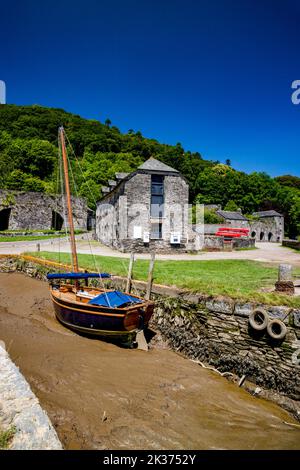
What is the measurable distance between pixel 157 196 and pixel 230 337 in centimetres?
1716

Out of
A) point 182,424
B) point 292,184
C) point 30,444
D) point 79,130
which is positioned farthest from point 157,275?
point 292,184

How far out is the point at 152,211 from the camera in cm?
2317

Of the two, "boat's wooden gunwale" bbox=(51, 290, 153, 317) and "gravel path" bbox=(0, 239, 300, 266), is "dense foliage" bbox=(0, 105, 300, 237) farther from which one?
"boat's wooden gunwale" bbox=(51, 290, 153, 317)

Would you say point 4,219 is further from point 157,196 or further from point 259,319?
point 259,319

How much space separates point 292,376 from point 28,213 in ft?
121

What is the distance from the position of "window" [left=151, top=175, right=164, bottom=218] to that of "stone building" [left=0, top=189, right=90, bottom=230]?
54.2 feet

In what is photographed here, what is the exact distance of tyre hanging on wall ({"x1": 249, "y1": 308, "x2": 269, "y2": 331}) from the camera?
666 cm

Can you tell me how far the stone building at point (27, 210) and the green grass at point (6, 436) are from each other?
108 ft

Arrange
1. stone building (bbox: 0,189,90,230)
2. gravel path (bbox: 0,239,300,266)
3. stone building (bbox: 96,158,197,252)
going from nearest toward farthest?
1. gravel path (bbox: 0,239,300,266)
2. stone building (bbox: 96,158,197,252)
3. stone building (bbox: 0,189,90,230)

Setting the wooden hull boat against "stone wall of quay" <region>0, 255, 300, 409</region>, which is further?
the wooden hull boat

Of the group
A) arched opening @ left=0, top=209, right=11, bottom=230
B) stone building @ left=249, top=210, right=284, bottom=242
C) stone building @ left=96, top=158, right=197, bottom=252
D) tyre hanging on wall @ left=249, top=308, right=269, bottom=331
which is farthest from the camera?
stone building @ left=249, top=210, right=284, bottom=242

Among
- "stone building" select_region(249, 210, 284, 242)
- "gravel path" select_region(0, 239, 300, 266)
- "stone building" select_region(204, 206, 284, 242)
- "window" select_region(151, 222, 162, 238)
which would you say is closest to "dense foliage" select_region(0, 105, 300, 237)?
"stone building" select_region(249, 210, 284, 242)

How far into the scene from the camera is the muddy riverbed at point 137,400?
4.13m

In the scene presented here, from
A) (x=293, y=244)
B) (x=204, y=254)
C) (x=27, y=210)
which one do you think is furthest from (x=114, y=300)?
(x=27, y=210)
